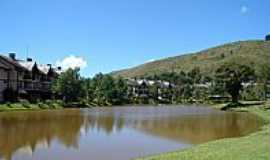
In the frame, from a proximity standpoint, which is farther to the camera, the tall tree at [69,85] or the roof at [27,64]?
the roof at [27,64]

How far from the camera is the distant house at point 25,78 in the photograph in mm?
72000

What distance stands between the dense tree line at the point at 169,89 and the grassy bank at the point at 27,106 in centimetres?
842

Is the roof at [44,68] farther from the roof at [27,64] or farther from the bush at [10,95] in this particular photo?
the bush at [10,95]

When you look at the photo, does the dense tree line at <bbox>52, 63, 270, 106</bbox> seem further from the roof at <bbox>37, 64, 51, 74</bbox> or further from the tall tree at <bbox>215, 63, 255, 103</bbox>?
the roof at <bbox>37, 64, 51, 74</bbox>

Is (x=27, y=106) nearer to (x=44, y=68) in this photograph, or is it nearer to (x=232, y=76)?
(x=44, y=68)

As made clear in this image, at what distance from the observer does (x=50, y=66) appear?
9150 centimetres

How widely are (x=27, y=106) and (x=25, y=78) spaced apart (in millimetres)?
17916

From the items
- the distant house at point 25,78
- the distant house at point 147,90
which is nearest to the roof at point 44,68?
the distant house at point 25,78

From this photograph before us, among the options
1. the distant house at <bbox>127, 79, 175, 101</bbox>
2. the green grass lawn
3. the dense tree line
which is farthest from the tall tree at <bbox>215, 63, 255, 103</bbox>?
the distant house at <bbox>127, 79, 175, 101</bbox>

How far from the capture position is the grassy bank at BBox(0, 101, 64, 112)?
59.6m

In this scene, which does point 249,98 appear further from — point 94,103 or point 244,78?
point 94,103

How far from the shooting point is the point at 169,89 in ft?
472

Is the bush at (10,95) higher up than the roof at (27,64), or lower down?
lower down

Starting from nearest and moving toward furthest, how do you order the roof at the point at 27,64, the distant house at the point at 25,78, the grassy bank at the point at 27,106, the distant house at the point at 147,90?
1. the grassy bank at the point at 27,106
2. the distant house at the point at 25,78
3. the roof at the point at 27,64
4. the distant house at the point at 147,90
